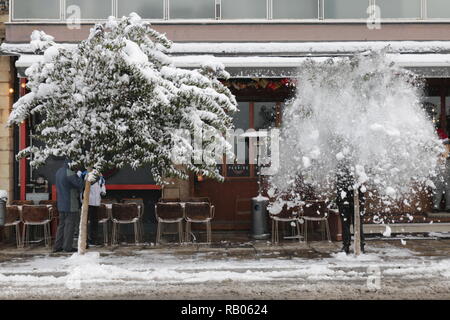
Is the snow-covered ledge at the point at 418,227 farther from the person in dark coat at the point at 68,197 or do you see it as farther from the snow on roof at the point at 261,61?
the person in dark coat at the point at 68,197

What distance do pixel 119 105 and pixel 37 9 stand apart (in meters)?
5.78

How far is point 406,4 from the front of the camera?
13.4m

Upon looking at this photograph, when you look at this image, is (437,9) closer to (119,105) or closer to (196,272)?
(119,105)

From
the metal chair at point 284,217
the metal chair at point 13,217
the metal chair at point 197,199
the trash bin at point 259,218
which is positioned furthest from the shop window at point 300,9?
the metal chair at point 13,217

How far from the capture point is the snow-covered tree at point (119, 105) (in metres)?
8.47

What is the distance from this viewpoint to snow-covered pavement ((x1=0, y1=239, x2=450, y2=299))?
7441 millimetres

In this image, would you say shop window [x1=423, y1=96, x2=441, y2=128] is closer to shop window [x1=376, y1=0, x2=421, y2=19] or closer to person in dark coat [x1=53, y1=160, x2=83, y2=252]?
shop window [x1=376, y1=0, x2=421, y2=19]

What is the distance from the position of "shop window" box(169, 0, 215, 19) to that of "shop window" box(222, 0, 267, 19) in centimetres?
32

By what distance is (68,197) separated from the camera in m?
10.7

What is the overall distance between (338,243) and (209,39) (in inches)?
210

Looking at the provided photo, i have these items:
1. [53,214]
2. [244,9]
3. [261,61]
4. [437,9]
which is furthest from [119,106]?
[437,9]

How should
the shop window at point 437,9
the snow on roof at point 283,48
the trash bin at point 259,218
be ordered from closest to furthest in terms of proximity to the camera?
the snow on roof at point 283,48 → the trash bin at point 259,218 → the shop window at point 437,9
